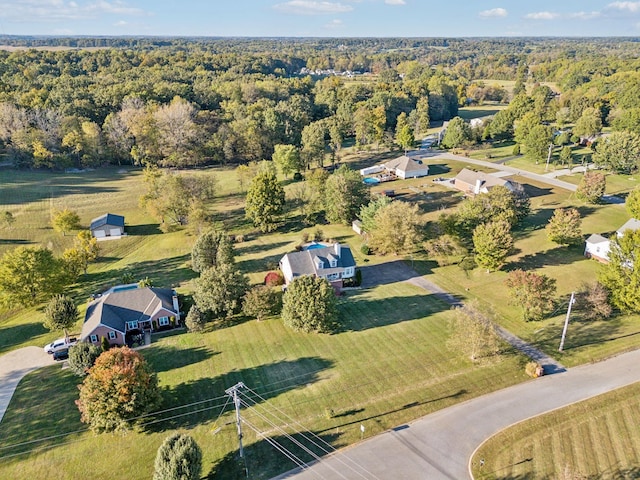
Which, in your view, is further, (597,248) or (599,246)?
(597,248)

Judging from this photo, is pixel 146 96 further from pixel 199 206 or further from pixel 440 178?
pixel 440 178

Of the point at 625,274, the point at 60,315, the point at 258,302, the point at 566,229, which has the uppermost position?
the point at 566,229

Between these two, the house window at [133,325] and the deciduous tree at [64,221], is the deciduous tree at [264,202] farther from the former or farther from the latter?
the house window at [133,325]

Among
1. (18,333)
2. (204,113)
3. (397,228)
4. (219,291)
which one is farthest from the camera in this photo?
(204,113)

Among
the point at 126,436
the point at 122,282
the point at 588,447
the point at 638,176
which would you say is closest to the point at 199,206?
the point at 122,282

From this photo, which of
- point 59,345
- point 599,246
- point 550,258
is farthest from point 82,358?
point 599,246

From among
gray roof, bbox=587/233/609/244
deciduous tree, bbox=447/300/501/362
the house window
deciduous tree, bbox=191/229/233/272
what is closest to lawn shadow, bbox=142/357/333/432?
the house window

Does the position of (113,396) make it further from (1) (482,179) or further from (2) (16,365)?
(1) (482,179)
